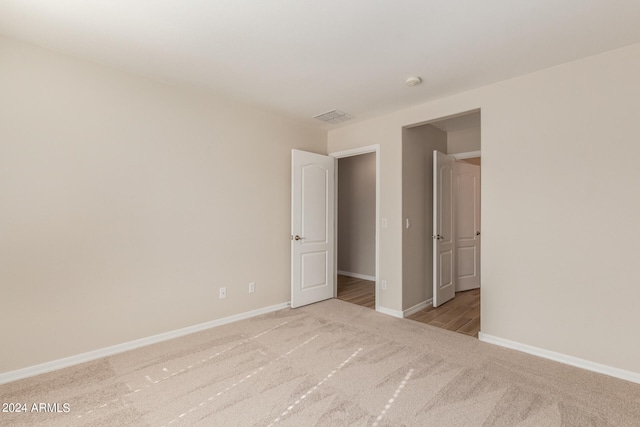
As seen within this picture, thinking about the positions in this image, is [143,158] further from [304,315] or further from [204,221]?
[304,315]

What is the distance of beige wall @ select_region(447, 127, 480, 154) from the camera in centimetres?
450

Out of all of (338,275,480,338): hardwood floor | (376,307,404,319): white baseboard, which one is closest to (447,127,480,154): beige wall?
(338,275,480,338): hardwood floor

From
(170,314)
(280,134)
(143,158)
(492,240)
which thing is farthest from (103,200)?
(492,240)

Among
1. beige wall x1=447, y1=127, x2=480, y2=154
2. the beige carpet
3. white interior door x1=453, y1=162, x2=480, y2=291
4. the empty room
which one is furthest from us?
white interior door x1=453, y1=162, x2=480, y2=291

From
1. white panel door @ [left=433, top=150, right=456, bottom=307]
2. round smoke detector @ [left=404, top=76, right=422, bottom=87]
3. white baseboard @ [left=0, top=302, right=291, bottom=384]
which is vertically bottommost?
white baseboard @ [left=0, top=302, right=291, bottom=384]

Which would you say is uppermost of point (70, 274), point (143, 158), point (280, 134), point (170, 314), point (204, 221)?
point (280, 134)

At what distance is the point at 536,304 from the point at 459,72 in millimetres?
2226

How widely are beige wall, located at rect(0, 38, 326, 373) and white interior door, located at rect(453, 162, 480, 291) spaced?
3018 mm

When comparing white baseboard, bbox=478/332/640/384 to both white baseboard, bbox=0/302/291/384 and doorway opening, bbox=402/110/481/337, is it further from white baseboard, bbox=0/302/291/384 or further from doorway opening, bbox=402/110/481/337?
white baseboard, bbox=0/302/291/384

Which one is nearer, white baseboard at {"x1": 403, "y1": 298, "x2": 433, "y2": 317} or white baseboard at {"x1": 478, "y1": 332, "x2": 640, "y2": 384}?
white baseboard at {"x1": 478, "y1": 332, "x2": 640, "y2": 384}

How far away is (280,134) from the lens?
3.99 m

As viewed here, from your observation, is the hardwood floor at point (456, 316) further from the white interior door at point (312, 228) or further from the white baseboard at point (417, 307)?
the white interior door at point (312, 228)

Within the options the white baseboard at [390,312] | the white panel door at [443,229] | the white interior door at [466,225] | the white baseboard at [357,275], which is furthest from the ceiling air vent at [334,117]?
the white baseboard at [357,275]

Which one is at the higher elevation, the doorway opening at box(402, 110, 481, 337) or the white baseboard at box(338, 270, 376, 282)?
the doorway opening at box(402, 110, 481, 337)
